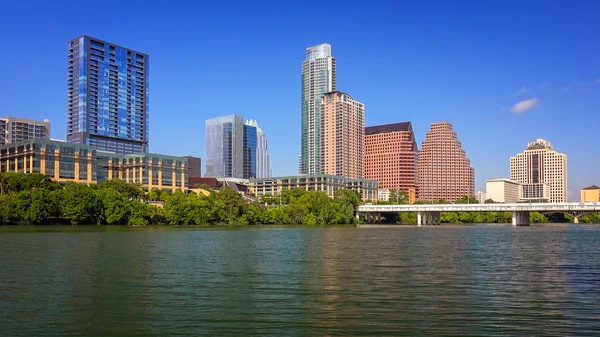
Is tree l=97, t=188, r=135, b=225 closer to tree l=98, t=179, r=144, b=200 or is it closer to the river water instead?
tree l=98, t=179, r=144, b=200

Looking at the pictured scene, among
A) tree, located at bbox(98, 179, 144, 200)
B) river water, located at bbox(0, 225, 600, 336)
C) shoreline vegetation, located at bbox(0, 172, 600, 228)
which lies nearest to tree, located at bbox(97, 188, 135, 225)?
shoreline vegetation, located at bbox(0, 172, 600, 228)

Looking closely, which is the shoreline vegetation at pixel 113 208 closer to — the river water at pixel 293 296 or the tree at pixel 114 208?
the tree at pixel 114 208

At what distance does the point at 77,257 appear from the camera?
175 feet

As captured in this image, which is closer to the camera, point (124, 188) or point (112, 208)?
point (112, 208)

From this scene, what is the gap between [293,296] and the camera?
104 feet

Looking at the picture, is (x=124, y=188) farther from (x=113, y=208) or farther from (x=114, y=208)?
(x=113, y=208)

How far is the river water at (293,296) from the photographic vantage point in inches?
952

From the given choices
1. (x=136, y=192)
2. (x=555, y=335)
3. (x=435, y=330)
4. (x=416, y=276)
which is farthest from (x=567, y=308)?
(x=136, y=192)

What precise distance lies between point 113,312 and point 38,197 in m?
118


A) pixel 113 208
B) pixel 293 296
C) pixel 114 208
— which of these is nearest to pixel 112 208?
pixel 113 208

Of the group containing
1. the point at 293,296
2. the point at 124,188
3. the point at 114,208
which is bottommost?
the point at 293,296

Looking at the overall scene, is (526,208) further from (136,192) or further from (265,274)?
(265,274)

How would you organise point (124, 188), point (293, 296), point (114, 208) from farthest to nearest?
point (124, 188)
point (114, 208)
point (293, 296)

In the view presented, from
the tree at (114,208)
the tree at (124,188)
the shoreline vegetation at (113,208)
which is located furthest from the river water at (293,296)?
the tree at (124,188)
